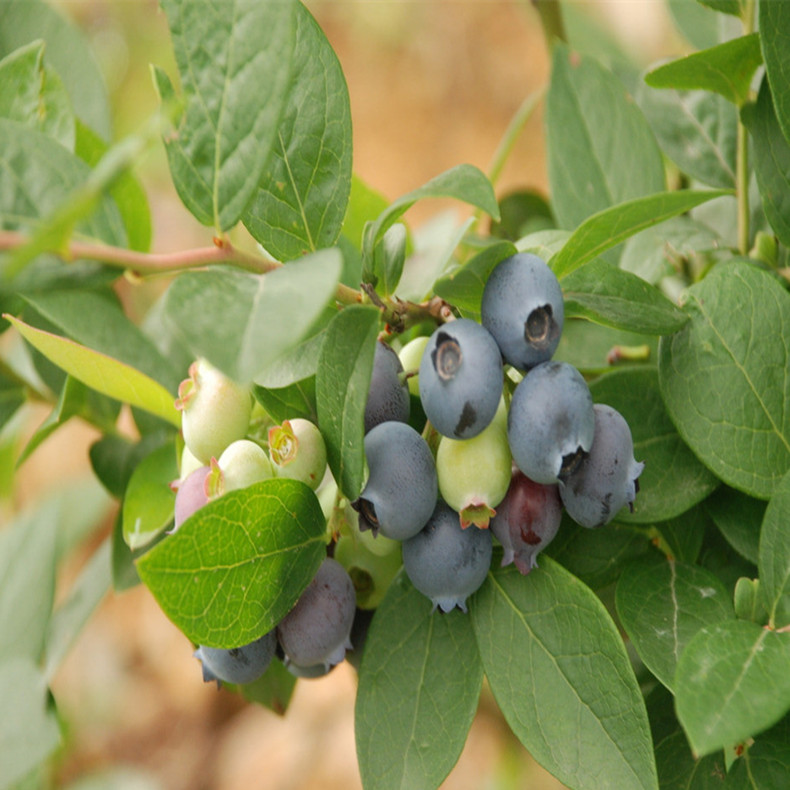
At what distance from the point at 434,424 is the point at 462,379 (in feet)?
0.14

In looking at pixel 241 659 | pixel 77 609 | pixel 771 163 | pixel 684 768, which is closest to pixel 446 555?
pixel 241 659

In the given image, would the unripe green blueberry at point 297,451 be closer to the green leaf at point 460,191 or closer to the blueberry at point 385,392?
the blueberry at point 385,392

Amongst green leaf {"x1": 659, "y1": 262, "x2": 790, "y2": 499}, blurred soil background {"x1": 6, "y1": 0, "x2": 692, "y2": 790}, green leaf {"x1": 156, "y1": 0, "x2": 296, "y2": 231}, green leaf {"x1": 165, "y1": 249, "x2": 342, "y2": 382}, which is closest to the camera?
green leaf {"x1": 165, "y1": 249, "x2": 342, "y2": 382}

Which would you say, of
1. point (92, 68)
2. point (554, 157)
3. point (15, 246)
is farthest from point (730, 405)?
point (92, 68)

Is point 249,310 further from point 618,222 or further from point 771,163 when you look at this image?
point 771,163

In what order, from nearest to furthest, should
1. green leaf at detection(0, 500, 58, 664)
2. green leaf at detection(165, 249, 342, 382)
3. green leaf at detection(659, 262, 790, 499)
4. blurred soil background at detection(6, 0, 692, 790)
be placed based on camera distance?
1. green leaf at detection(165, 249, 342, 382)
2. green leaf at detection(659, 262, 790, 499)
3. green leaf at detection(0, 500, 58, 664)
4. blurred soil background at detection(6, 0, 692, 790)

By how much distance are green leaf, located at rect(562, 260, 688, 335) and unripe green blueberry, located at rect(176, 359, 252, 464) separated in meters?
0.25

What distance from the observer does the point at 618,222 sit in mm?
550

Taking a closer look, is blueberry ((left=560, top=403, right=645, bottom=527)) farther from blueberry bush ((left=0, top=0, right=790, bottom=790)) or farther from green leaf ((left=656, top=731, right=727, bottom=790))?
green leaf ((left=656, top=731, right=727, bottom=790))

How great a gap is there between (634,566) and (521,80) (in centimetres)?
330

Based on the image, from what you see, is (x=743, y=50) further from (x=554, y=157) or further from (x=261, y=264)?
(x=261, y=264)

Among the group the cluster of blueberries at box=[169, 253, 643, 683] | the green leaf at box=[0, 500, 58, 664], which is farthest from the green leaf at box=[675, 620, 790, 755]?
the green leaf at box=[0, 500, 58, 664]

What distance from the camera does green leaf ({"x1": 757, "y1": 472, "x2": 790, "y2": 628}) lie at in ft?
1.83

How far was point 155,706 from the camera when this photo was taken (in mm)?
2697
